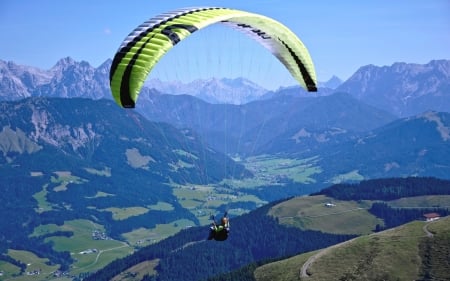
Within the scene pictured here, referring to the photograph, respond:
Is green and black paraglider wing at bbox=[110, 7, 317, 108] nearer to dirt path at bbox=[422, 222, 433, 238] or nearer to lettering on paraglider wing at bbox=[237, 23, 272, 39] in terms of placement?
lettering on paraglider wing at bbox=[237, 23, 272, 39]

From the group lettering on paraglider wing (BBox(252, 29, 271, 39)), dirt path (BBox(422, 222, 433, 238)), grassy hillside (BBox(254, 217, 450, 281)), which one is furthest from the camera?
dirt path (BBox(422, 222, 433, 238))

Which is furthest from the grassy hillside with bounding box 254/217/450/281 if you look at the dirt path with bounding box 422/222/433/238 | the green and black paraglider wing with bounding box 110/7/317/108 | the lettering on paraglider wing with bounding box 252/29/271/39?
the green and black paraglider wing with bounding box 110/7/317/108

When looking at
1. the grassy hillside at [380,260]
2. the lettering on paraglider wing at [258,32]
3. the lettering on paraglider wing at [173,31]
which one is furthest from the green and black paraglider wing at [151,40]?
the grassy hillside at [380,260]

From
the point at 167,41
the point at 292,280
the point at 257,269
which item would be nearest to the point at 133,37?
the point at 167,41

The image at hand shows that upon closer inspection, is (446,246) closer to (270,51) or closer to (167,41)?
(270,51)

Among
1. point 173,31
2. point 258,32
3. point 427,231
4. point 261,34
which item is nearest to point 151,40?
Answer: point 173,31

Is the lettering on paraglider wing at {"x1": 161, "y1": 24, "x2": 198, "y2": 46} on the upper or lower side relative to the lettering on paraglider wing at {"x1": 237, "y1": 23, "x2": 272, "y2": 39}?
lower

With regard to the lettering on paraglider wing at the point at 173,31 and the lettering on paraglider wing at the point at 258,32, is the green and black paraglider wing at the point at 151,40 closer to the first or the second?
the lettering on paraglider wing at the point at 173,31
